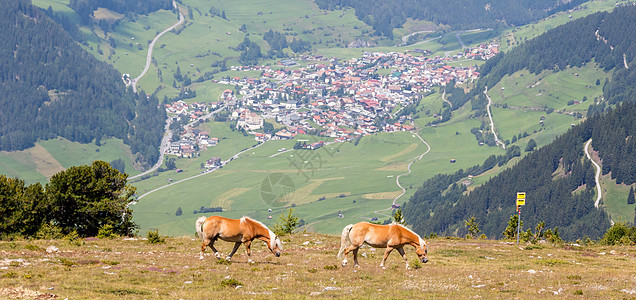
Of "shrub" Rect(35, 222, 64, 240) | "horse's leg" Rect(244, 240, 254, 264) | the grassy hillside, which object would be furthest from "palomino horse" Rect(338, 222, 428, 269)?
"shrub" Rect(35, 222, 64, 240)

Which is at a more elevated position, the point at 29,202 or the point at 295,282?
A: the point at 29,202

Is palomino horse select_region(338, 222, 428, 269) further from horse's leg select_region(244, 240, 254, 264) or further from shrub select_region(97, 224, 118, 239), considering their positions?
shrub select_region(97, 224, 118, 239)

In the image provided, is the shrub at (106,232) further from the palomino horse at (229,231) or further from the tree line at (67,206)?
the palomino horse at (229,231)

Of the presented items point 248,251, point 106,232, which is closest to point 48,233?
point 106,232

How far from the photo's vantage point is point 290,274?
35.0 metres

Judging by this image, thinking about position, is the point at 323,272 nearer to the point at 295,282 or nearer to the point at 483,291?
the point at 295,282

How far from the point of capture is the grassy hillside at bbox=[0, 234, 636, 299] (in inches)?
1181

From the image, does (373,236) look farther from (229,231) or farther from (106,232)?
(106,232)

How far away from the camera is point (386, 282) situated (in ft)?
109

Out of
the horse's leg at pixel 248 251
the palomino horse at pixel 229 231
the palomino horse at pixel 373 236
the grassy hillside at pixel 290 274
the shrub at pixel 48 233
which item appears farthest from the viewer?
the shrub at pixel 48 233

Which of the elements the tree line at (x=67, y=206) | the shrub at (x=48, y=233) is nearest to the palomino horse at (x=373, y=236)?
the shrub at (x=48, y=233)

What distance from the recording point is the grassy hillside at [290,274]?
30.0m

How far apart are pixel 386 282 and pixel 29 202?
3907cm

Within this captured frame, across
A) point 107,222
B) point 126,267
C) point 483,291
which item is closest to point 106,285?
point 126,267
